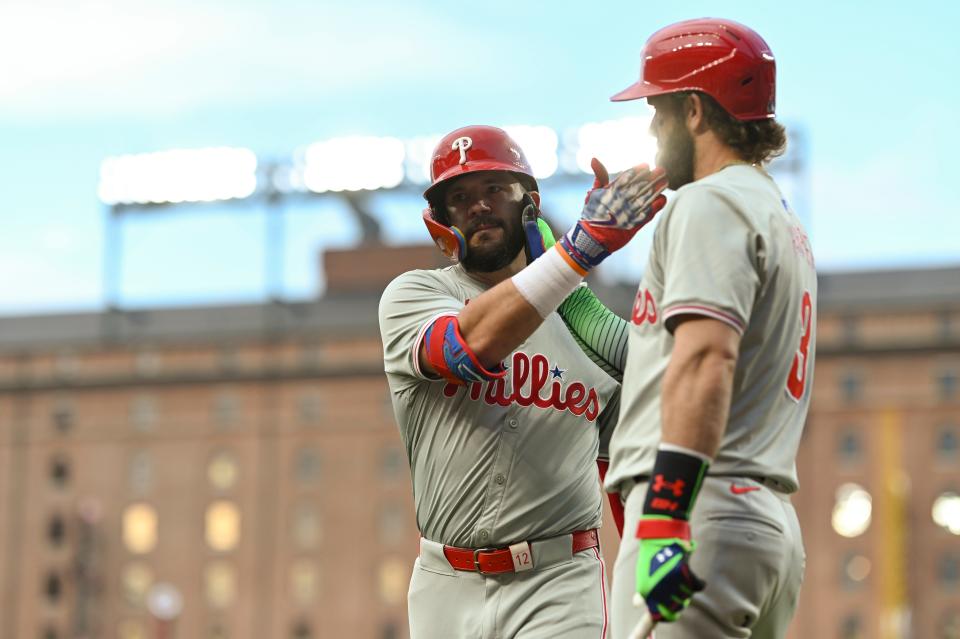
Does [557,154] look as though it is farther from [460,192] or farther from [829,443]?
[460,192]

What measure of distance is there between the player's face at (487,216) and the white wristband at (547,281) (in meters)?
0.65

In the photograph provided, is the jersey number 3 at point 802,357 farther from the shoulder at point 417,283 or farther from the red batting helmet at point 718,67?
the shoulder at point 417,283

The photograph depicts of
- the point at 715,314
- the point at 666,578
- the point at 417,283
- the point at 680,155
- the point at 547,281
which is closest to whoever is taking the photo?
the point at 666,578

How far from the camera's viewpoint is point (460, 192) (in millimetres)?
5398

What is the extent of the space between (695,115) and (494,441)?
1494mm

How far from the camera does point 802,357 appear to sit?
4008 millimetres

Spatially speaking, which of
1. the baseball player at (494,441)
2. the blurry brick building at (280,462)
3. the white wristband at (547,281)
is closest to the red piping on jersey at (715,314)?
the white wristband at (547,281)

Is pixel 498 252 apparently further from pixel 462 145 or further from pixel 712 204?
pixel 712 204

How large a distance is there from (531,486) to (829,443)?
260 ft

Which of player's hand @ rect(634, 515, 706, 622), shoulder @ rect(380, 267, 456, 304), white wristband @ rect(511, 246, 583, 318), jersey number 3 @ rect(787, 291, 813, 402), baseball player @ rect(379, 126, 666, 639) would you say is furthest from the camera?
shoulder @ rect(380, 267, 456, 304)

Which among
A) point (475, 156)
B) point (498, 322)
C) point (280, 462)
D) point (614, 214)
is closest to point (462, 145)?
point (475, 156)

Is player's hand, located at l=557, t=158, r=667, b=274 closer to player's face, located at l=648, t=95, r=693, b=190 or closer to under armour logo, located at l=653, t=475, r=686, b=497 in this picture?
player's face, located at l=648, t=95, r=693, b=190

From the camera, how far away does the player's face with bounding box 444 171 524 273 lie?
5328 mm

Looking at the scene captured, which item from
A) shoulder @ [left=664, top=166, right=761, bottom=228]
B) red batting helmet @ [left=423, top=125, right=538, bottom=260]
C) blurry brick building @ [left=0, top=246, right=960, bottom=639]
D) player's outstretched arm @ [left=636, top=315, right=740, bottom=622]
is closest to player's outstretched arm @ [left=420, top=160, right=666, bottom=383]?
shoulder @ [left=664, top=166, right=761, bottom=228]
